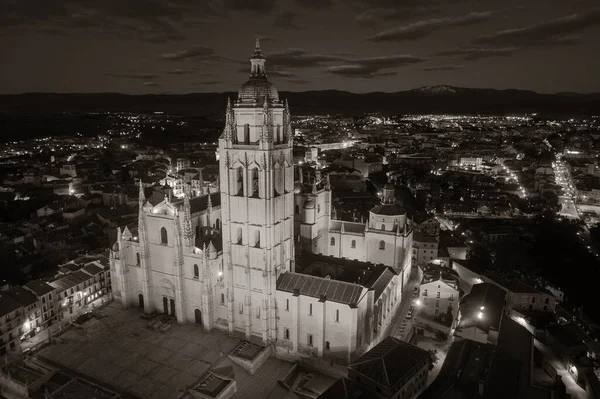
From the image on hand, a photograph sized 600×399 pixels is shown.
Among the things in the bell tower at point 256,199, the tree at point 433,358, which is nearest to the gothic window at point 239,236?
the bell tower at point 256,199

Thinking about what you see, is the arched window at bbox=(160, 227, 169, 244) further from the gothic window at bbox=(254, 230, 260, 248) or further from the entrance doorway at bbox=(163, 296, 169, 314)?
the gothic window at bbox=(254, 230, 260, 248)

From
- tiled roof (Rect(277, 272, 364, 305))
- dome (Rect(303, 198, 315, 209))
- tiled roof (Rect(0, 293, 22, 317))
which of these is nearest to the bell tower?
tiled roof (Rect(277, 272, 364, 305))

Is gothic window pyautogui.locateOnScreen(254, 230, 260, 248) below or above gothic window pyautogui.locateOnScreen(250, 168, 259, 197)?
below

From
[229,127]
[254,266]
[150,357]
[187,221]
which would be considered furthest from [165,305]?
[229,127]

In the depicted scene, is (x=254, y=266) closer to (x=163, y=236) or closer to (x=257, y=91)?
(x=163, y=236)

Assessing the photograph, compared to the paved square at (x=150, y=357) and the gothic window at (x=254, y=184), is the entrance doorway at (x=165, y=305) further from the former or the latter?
the gothic window at (x=254, y=184)

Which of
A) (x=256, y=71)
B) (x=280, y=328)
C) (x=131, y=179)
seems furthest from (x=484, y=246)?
(x=131, y=179)

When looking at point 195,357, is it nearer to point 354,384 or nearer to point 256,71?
point 354,384
